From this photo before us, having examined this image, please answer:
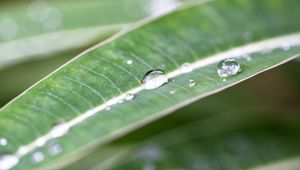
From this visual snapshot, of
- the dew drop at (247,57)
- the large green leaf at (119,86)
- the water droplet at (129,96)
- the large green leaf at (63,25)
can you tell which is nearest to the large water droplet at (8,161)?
the large green leaf at (119,86)

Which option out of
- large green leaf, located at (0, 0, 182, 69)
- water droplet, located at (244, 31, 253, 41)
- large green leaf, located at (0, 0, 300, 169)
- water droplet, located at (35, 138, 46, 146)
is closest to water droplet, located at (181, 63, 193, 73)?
large green leaf, located at (0, 0, 300, 169)

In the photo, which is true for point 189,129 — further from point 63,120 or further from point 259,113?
point 63,120

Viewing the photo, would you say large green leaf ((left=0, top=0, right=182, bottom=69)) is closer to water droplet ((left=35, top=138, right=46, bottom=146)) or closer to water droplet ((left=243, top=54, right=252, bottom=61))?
water droplet ((left=243, top=54, right=252, bottom=61))

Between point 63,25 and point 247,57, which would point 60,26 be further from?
point 247,57

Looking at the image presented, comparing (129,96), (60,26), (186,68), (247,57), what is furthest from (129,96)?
(60,26)

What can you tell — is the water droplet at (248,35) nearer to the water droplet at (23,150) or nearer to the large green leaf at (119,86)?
the large green leaf at (119,86)
